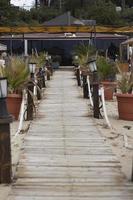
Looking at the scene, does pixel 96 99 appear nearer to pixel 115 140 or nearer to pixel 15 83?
pixel 15 83

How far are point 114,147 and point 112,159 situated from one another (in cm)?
86

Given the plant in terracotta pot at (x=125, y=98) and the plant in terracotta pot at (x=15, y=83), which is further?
the plant in terracotta pot at (x=125, y=98)

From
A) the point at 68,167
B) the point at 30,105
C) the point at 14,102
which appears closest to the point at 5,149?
the point at 68,167

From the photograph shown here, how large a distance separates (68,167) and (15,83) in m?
4.54

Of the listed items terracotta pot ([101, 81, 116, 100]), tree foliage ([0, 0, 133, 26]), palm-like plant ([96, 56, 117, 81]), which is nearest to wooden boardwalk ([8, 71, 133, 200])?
terracotta pot ([101, 81, 116, 100])

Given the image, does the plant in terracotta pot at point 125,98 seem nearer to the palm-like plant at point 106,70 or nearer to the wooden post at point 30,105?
the wooden post at point 30,105

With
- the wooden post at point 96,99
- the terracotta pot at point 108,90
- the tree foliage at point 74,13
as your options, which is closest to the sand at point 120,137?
the wooden post at point 96,99

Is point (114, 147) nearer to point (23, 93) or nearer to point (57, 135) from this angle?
point (57, 135)

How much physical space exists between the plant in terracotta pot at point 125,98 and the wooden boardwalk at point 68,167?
1036 millimetres

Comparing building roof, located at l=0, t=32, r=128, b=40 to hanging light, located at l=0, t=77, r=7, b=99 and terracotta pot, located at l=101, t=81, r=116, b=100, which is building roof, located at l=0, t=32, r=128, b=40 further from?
hanging light, located at l=0, t=77, r=7, b=99

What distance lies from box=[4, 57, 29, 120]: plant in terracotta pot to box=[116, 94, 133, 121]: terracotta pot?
5.98 feet

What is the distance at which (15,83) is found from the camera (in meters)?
10.5

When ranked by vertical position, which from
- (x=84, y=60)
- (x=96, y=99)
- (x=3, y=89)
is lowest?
(x=96, y=99)

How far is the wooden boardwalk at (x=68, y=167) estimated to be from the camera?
520 cm
